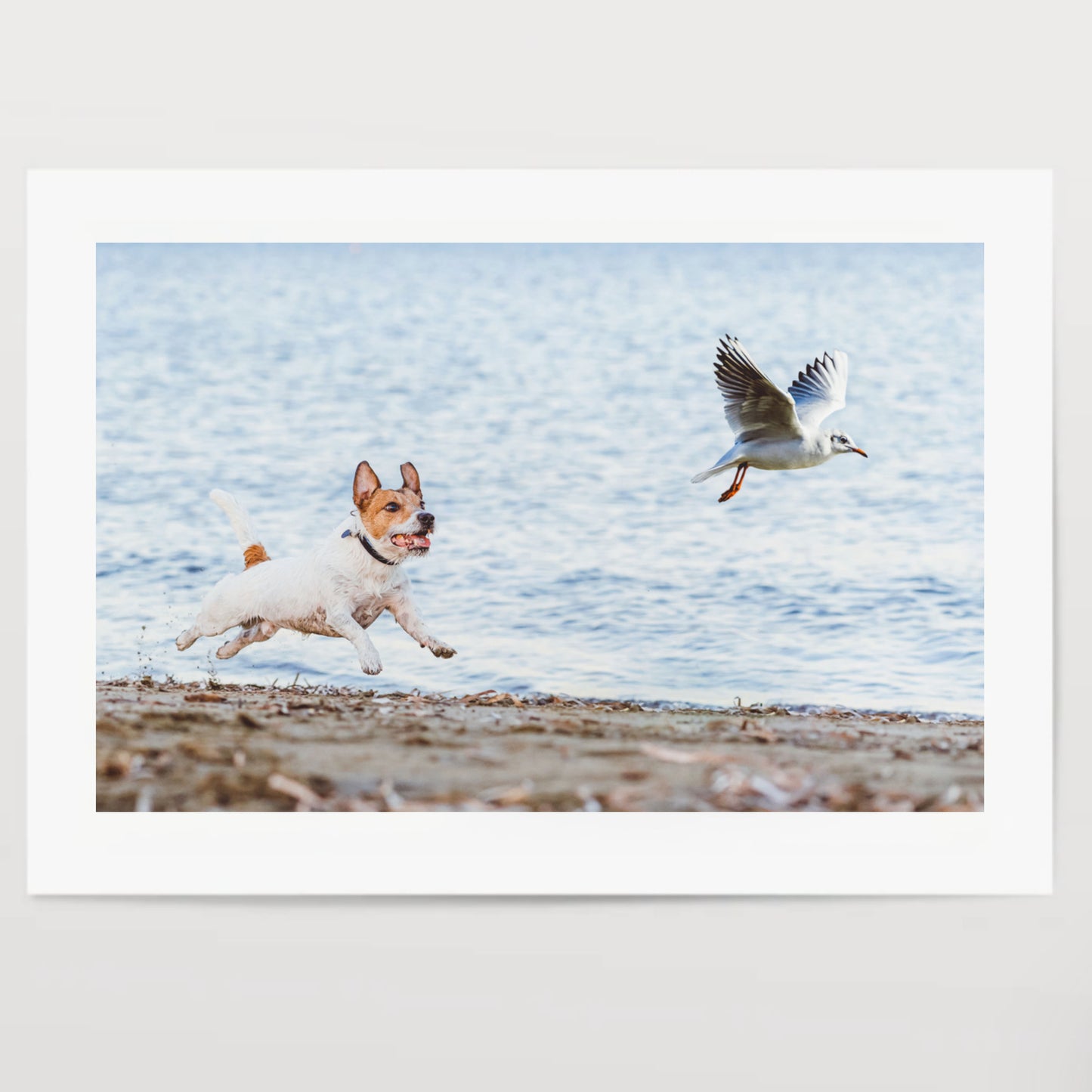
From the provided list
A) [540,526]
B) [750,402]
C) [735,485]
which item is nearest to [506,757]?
[540,526]

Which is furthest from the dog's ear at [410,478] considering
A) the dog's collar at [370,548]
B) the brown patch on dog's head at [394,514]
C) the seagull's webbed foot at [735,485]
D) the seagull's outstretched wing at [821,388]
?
the seagull's outstretched wing at [821,388]

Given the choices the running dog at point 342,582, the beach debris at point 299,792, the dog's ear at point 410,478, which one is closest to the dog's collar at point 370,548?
the running dog at point 342,582

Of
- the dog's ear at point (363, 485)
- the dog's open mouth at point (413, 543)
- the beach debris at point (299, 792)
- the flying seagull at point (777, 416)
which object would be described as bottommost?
the beach debris at point (299, 792)

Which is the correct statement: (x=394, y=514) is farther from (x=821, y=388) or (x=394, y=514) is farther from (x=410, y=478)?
(x=821, y=388)

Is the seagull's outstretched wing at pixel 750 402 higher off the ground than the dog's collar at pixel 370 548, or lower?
higher

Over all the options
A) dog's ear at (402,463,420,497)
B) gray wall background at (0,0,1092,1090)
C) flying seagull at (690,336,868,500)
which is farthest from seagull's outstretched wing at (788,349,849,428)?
dog's ear at (402,463,420,497)

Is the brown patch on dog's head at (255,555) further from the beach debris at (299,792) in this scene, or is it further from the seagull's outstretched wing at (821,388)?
the seagull's outstretched wing at (821,388)
